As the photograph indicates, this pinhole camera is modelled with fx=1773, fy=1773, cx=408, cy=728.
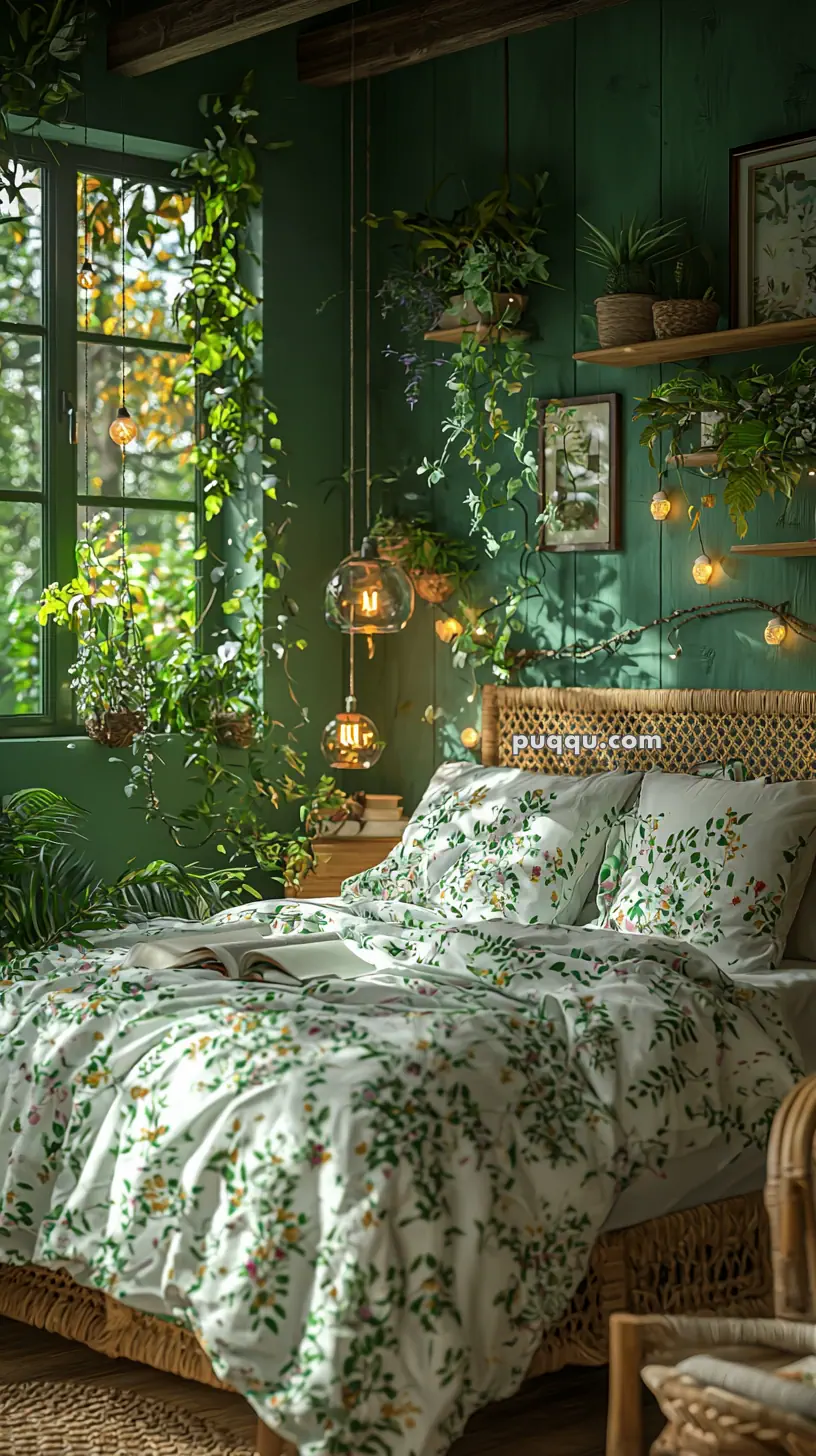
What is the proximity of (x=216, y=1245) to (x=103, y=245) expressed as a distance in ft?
10.8

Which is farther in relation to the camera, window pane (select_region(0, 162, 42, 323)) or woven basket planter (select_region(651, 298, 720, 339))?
window pane (select_region(0, 162, 42, 323))

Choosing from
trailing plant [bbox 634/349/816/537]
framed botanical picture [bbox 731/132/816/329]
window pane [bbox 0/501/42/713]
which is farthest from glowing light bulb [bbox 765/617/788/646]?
window pane [bbox 0/501/42/713]

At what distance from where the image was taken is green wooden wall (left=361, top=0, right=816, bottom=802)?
4.45 metres

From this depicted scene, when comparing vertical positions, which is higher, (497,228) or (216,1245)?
(497,228)

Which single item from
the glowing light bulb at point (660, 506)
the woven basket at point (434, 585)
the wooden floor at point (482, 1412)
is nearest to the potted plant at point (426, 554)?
the woven basket at point (434, 585)

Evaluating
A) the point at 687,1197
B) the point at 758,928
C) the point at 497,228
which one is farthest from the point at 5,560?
the point at 687,1197

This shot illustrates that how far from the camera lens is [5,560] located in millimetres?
4980

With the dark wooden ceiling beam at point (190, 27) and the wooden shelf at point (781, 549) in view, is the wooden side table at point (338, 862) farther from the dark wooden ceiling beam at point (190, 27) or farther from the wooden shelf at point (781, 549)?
the dark wooden ceiling beam at point (190, 27)

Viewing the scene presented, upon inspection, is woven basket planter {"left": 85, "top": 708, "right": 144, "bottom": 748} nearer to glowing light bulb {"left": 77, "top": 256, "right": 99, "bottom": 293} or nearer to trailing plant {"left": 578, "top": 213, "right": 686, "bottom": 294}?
glowing light bulb {"left": 77, "top": 256, "right": 99, "bottom": 293}

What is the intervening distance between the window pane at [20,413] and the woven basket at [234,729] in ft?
2.81

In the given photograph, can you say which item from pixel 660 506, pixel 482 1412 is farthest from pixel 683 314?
pixel 482 1412

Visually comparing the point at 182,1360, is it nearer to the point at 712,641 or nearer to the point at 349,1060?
the point at 349,1060

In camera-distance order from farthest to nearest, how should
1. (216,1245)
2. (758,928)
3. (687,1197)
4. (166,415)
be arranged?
(166,415), (758,928), (687,1197), (216,1245)

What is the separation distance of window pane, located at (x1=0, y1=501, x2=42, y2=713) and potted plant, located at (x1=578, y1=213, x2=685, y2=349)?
5.53ft
